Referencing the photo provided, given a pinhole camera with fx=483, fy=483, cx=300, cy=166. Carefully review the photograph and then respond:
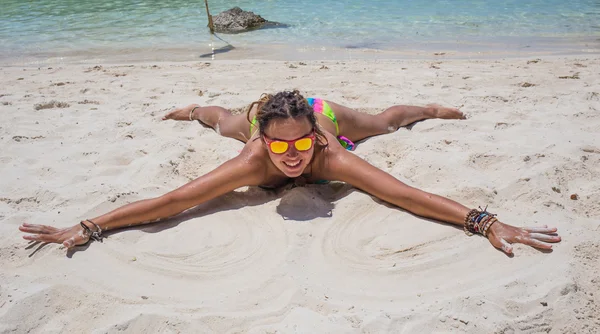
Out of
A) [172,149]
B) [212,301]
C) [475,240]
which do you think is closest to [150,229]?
[212,301]

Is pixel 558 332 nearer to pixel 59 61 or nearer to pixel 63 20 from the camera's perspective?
pixel 59 61

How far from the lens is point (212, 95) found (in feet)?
17.4

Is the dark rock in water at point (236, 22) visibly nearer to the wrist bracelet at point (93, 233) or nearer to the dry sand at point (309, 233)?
the dry sand at point (309, 233)

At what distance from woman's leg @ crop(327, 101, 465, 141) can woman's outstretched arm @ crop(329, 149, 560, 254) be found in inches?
34.6

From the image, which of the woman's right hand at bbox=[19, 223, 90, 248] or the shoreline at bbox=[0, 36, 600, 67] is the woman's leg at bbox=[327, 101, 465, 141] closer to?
the woman's right hand at bbox=[19, 223, 90, 248]

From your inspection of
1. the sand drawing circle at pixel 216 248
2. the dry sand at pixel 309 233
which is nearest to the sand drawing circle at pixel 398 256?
the dry sand at pixel 309 233

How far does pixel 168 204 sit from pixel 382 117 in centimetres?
215

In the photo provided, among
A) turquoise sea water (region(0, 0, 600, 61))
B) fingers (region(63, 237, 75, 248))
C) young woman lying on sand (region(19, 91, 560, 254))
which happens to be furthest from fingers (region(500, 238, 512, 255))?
turquoise sea water (region(0, 0, 600, 61))

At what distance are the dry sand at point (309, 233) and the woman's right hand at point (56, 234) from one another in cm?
6

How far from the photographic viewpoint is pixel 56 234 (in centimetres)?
278

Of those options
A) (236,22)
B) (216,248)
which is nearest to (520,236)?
(216,248)

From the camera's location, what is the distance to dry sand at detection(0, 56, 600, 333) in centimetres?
220

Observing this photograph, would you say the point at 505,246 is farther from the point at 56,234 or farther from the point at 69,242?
the point at 56,234

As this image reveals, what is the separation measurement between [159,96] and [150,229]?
2.81m
